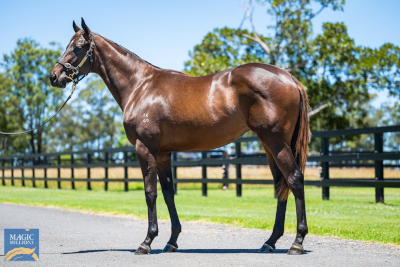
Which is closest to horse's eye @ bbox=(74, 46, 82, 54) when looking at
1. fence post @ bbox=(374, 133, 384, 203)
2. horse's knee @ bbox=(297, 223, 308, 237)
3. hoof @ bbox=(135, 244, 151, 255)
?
hoof @ bbox=(135, 244, 151, 255)

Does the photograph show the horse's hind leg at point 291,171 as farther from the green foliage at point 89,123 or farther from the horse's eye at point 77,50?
the green foliage at point 89,123

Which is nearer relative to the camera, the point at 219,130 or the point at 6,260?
the point at 6,260

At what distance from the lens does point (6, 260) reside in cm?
400

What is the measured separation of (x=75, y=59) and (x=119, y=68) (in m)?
0.52

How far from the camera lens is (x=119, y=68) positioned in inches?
203

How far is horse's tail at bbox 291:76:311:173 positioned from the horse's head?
2.49 m

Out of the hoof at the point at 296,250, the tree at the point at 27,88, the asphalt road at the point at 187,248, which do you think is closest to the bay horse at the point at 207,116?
the hoof at the point at 296,250

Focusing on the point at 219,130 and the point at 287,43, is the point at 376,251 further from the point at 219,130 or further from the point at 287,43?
the point at 287,43

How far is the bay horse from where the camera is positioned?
4.21 meters

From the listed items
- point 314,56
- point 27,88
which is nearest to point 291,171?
point 314,56

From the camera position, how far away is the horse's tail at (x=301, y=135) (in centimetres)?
437

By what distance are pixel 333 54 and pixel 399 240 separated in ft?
60.8

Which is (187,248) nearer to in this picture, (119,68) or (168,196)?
(168,196)

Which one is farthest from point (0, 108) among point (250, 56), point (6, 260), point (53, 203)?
point (6, 260)
